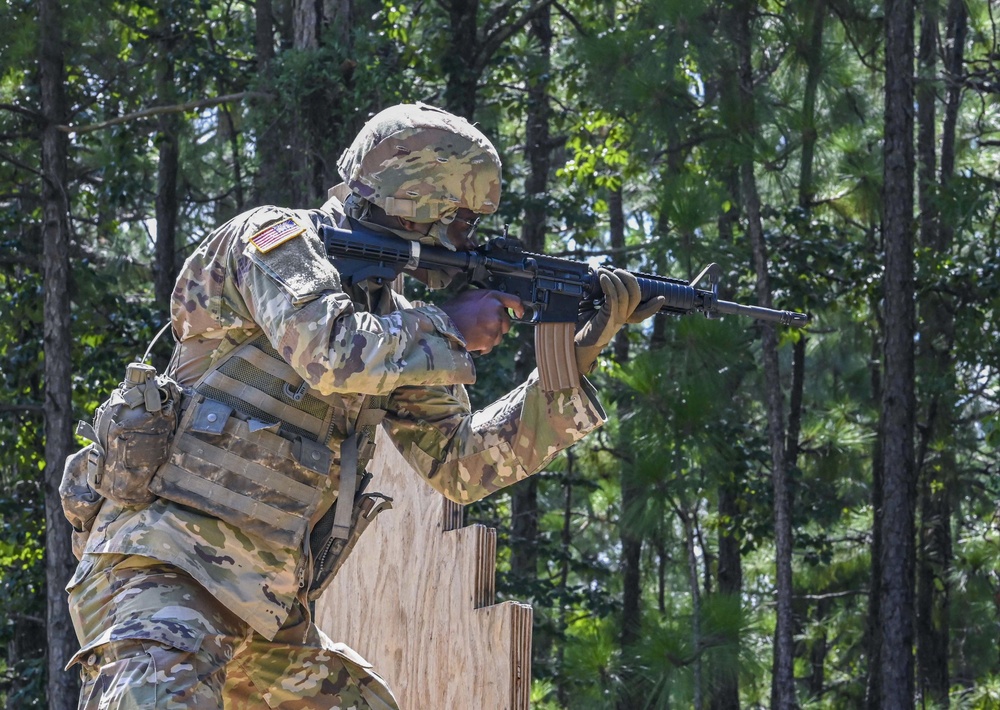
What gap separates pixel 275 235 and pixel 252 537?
0.69 metres

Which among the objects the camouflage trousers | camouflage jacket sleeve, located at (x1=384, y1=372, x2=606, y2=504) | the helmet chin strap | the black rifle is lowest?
the camouflage trousers

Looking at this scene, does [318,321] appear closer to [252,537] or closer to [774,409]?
[252,537]

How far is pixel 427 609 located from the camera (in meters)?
4.81

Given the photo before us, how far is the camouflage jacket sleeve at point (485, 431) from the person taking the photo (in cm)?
362

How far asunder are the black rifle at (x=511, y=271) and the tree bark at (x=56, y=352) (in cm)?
617

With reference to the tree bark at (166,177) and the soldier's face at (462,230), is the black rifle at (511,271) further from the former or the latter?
the tree bark at (166,177)

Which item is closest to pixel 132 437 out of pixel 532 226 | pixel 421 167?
pixel 421 167

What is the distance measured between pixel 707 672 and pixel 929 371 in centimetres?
277

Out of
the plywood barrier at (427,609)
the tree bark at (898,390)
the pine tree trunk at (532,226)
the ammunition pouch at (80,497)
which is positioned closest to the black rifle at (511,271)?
the ammunition pouch at (80,497)

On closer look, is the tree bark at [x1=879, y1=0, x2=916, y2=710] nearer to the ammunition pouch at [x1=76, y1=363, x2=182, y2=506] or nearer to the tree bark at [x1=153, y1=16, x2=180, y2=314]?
the tree bark at [x1=153, y1=16, x2=180, y2=314]

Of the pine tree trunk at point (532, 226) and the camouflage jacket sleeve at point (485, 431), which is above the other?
the pine tree trunk at point (532, 226)

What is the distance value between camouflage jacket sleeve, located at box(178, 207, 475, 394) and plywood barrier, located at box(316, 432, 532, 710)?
1.28 m

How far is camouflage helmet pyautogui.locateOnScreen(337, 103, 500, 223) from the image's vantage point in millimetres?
3590

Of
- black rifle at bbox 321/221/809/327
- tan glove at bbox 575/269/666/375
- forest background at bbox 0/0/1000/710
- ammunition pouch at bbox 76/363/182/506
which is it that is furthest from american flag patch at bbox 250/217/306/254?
forest background at bbox 0/0/1000/710
